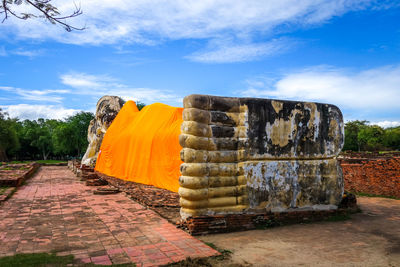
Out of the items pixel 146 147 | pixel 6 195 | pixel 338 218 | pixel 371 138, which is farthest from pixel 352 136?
pixel 6 195

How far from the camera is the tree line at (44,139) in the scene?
34850mm

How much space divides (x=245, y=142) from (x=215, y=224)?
5.28 feet

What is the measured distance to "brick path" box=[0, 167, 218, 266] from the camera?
4406mm

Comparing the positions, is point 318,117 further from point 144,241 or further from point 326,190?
point 144,241

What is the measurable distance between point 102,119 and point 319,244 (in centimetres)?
1777

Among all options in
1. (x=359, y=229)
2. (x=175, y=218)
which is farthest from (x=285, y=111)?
(x=175, y=218)

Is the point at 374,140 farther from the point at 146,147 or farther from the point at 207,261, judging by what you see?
the point at 207,261

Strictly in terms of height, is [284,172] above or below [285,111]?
below

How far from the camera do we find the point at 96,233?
541 centimetres

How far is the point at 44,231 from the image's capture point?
18.1ft

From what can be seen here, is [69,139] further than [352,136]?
No

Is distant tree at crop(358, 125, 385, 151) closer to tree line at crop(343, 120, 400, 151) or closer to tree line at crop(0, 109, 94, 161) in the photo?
tree line at crop(343, 120, 400, 151)

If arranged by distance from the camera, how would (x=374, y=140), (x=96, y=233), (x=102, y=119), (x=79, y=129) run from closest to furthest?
(x=96, y=233), (x=102, y=119), (x=79, y=129), (x=374, y=140)

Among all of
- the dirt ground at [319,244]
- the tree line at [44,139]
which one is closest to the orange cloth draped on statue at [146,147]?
the dirt ground at [319,244]
